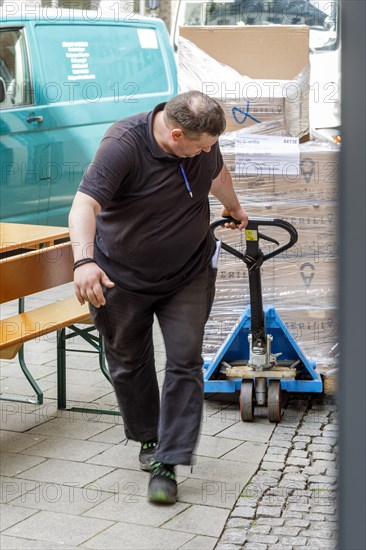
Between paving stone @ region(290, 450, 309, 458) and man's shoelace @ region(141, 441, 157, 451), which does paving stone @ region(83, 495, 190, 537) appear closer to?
man's shoelace @ region(141, 441, 157, 451)

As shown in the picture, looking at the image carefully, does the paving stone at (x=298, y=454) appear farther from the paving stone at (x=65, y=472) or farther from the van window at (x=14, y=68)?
the van window at (x=14, y=68)

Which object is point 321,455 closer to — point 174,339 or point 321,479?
point 321,479

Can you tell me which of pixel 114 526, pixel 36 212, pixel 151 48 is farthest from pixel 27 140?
pixel 114 526

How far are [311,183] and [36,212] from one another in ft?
12.4

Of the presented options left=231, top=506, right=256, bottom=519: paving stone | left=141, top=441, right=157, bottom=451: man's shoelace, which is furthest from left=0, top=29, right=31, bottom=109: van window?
left=231, top=506, right=256, bottom=519: paving stone

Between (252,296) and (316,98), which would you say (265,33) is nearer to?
(252,296)

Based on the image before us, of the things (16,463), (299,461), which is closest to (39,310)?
(16,463)

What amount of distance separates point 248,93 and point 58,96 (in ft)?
12.2

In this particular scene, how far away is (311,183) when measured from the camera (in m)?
5.33

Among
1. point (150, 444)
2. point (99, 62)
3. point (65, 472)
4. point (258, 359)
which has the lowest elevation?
point (65, 472)

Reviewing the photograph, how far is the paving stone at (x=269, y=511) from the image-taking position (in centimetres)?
384

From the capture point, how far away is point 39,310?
5.29 m

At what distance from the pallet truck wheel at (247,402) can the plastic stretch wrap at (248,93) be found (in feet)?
4.67

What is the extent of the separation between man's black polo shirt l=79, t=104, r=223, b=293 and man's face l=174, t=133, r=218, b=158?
76 mm
